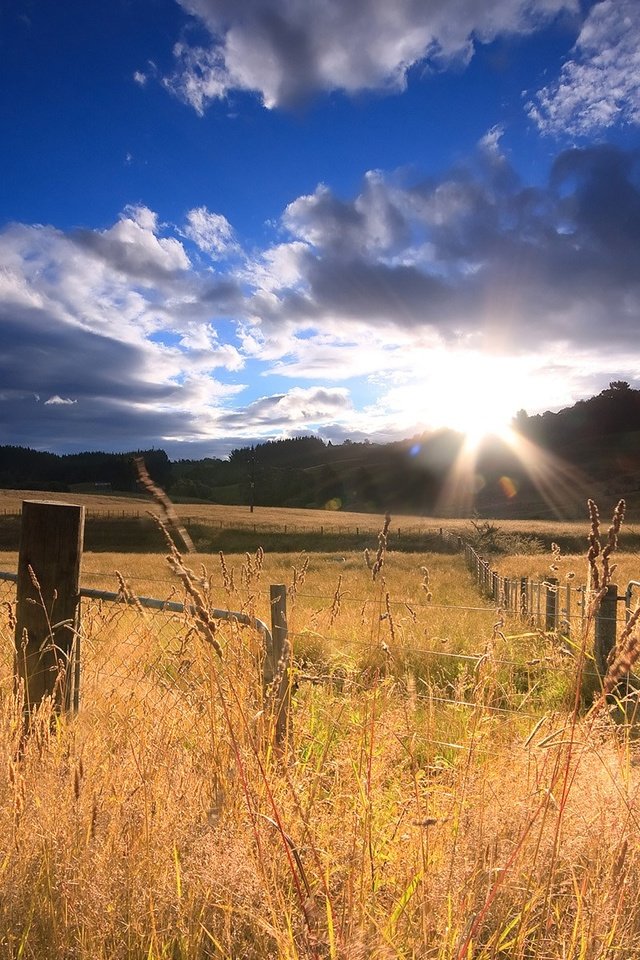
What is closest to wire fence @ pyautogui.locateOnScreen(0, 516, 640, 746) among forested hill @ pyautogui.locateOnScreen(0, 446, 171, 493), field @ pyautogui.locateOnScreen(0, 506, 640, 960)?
field @ pyautogui.locateOnScreen(0, 506, 640, 960)

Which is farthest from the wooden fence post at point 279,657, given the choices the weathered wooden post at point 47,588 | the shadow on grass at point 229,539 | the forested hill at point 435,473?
the forested hill at point 435,473

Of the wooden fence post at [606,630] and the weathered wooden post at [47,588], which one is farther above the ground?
the weathered wooden post at [47,588]

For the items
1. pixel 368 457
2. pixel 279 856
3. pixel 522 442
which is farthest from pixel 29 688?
pixel 368 457

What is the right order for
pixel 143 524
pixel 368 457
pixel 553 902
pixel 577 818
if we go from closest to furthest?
pixel 553 902
pixel 577 818
pixel 143 524
pixel 368 457

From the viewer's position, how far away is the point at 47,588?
150 inches

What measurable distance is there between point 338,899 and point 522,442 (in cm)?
12625

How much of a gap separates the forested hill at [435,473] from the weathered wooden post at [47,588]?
74996 millimetres

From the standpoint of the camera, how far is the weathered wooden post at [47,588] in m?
3.80

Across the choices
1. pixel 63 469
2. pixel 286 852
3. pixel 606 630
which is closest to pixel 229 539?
pixel 606 630

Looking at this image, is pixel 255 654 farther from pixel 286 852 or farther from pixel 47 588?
pixel 286 852

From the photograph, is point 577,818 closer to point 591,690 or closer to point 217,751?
point 217,751

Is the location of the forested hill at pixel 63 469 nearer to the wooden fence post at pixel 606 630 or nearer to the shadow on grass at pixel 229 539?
the shadow on grass at pixel 229 539

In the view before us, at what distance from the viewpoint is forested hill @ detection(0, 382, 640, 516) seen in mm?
92394

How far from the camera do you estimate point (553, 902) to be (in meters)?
2.25
